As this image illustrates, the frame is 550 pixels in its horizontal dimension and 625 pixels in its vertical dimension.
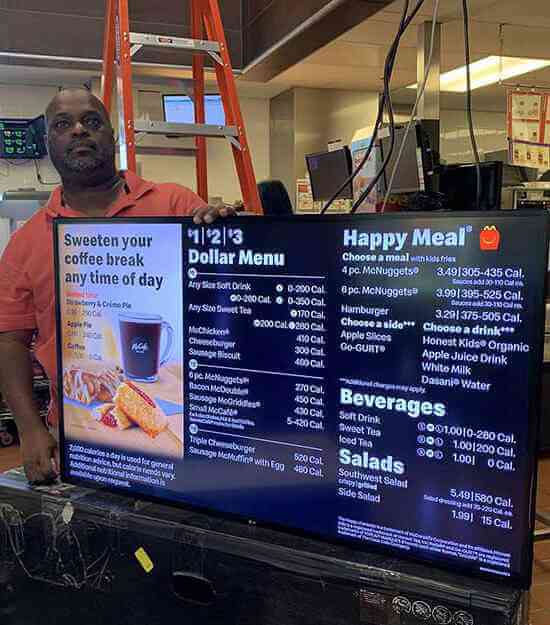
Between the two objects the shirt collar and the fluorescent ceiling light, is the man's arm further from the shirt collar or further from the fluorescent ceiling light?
the fluorescent ceiling light

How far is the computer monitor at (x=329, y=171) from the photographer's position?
2684mm

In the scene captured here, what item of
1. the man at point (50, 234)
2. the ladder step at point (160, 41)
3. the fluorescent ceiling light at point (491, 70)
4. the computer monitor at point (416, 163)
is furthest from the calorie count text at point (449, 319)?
the fluorescent ceiling light at point (491, 70)

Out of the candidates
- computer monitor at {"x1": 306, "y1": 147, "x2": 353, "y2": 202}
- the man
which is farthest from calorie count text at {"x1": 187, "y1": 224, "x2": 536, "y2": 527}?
A: computer monitor at {"x1": 306, "y1": 147, "x2": 353, "y2": 202}

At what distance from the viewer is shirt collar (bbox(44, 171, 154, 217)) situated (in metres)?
1.56

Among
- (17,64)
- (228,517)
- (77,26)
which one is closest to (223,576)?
(228,517)

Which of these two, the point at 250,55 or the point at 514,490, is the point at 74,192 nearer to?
the point at 514,490

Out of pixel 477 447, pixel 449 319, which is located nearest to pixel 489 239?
pixel 449 319

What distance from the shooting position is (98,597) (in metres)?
1.13

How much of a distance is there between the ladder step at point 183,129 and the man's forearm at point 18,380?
0.89 m

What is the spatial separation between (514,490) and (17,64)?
4.28m

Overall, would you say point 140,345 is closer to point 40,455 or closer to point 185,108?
point 40,455

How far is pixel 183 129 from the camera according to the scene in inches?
82.7

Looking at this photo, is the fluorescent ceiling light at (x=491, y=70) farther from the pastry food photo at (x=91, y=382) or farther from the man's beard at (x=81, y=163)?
the pastry food photo at (x=91, y=382)

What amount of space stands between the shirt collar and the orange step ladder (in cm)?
38
